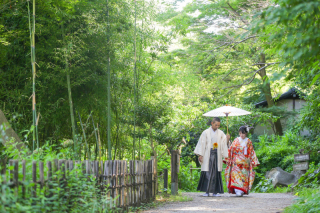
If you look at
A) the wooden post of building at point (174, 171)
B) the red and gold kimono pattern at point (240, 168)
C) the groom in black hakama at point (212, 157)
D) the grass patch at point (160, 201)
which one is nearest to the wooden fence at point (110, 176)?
the grass patch at point (160, 201)

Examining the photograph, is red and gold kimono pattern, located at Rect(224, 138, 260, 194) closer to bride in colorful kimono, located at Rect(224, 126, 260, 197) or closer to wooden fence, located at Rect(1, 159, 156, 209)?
bride in colorful kimono, located at Rect(224, 126, 260, 197)

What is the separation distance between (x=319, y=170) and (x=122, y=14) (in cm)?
472

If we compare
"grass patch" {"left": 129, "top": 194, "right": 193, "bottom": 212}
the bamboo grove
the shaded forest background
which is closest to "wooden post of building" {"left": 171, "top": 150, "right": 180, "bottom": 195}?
"grass patch" {"left": 129, "top": 194, "right": 193, "bottom": 212}

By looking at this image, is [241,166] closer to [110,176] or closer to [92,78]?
[92,78]

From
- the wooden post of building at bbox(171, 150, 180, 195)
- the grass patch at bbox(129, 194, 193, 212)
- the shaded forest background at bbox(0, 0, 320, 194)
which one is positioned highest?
the shaded forest background at bbox(0, 0, 320, 194)

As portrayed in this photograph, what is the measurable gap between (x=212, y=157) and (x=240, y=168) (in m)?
0.67

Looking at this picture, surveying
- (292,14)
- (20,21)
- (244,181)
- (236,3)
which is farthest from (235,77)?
(292,14)

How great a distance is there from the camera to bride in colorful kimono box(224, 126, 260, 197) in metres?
7.20

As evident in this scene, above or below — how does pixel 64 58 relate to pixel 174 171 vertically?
above

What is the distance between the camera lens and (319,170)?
6805 mm

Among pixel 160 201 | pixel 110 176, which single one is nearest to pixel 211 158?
pixel 160 201

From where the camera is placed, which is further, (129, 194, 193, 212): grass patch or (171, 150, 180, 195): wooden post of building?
(171, 150, 180, 195): wooden post of building

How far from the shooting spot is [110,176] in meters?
4.12

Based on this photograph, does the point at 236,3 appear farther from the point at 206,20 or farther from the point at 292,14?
the point at 292,14
